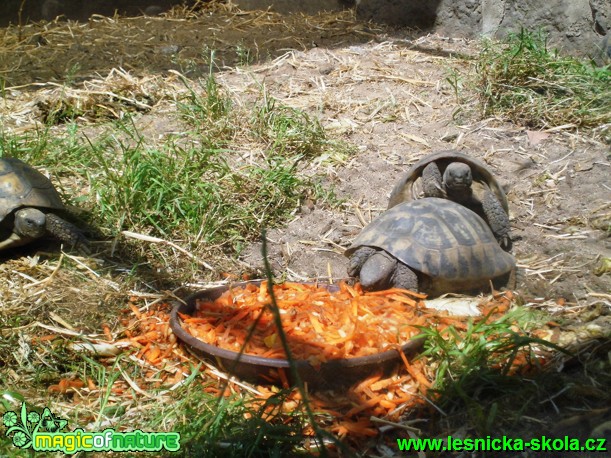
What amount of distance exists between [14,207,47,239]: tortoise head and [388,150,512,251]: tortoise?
2526 millimetres

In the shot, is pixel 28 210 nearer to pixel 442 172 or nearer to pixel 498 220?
pixel 442 172

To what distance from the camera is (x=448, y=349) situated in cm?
351

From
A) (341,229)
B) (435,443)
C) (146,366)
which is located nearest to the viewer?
(435,443)

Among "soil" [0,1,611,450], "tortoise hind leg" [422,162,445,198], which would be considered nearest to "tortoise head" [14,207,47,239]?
"soil" [0,1,611,450]

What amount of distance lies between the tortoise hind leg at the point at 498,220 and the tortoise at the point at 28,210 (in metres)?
2.84

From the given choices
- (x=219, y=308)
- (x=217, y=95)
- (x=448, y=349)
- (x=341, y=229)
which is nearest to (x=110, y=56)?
(x=217, y=95)

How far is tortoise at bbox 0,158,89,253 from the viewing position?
4.62 metres

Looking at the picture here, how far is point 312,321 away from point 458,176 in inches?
64.0

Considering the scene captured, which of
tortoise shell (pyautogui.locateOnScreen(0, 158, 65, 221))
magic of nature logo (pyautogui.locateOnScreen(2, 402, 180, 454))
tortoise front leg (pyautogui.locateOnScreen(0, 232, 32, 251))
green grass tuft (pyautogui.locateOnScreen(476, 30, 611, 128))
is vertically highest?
green grass tuft (pyautogui.locateOnScreen(476, 30, 611, 128))

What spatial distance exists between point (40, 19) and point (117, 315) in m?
6.81

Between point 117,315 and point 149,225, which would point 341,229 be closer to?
point 149,225

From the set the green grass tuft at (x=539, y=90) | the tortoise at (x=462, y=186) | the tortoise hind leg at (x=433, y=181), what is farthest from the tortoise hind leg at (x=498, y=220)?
the green grass tuft at (x=539, y=90)

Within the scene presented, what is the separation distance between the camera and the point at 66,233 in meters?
4.73

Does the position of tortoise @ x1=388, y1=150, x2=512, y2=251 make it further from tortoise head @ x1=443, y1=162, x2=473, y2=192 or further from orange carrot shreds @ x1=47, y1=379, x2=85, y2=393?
orange carrot shreds @ x1=47, y1=379, x2=85, y2=393
